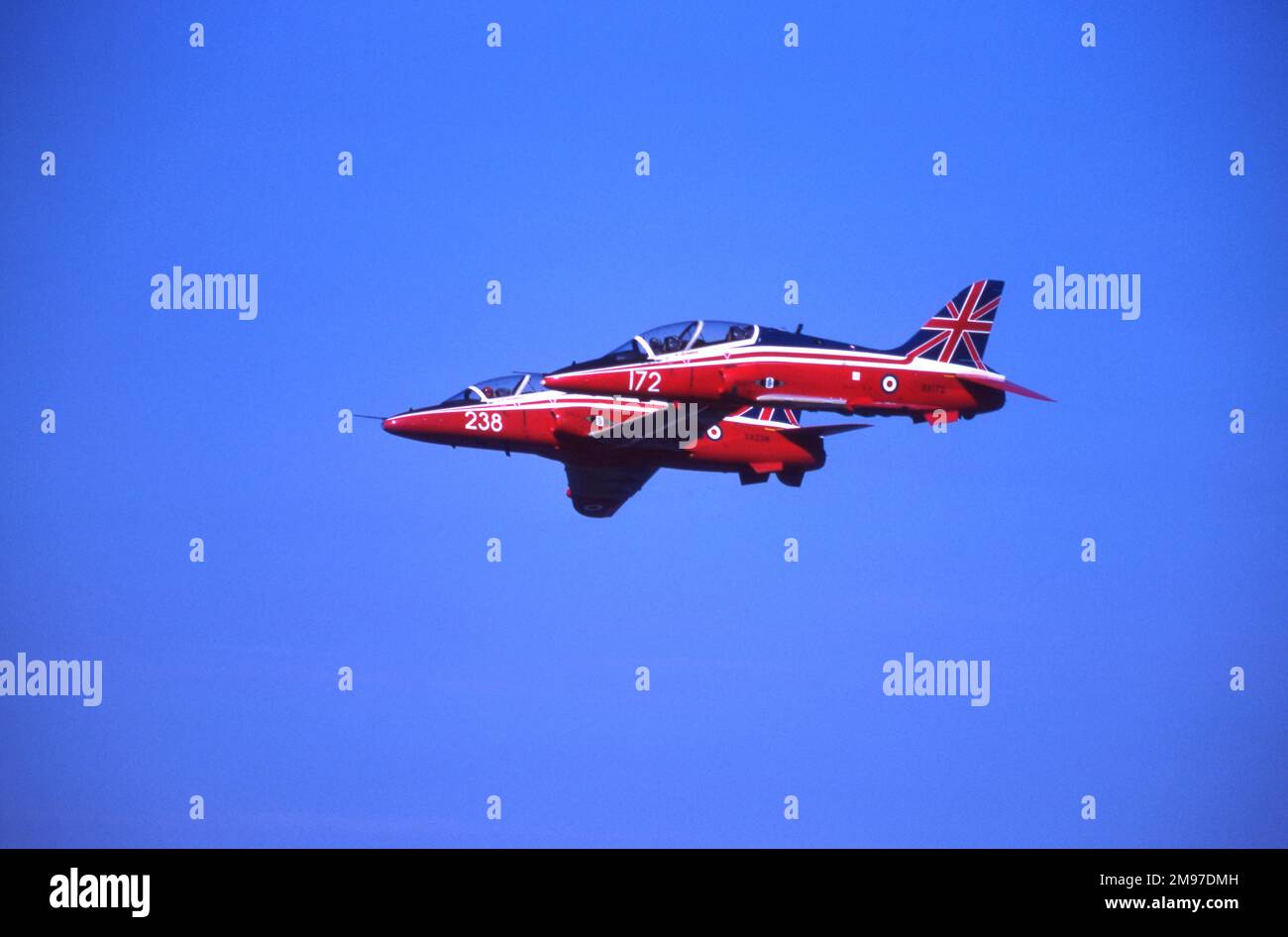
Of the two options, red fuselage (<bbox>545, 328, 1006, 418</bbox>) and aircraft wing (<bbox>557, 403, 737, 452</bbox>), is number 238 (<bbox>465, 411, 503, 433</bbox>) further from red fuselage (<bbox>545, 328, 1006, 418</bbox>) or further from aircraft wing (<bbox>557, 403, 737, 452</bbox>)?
red fuselage (<bbox>545, 328, 1006, 418</bbox>)

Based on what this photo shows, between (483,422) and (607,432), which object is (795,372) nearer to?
(607,432)

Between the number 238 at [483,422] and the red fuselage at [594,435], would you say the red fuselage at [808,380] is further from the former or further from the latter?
the number 238 at [483,422]

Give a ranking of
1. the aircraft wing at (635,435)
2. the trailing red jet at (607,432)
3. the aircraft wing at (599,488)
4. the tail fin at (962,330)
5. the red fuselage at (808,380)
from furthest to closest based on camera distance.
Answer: the aircraft wing at (599,488)
the trailing red jet at (607,432)
the aircraft wing at (635,435)
the tail fin at (962,330)
the red fuselage at (808,380)

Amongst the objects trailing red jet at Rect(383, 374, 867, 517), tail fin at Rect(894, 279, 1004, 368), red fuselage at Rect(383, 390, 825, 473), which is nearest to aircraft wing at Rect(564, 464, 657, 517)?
trailing red jet at Rect(383, 374, 867, 517)

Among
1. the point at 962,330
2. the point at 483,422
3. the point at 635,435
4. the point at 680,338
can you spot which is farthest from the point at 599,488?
the point at 962,330

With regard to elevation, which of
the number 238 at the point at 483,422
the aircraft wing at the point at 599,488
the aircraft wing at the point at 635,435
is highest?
the number 238 at the point at 483,422

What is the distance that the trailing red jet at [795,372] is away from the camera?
5422 cm

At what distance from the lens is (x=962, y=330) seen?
56.3 m

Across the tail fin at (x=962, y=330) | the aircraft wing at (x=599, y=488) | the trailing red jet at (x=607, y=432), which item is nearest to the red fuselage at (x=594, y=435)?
the trailing red jet at (x=607, y=432)

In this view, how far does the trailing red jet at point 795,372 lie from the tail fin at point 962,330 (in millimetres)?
39

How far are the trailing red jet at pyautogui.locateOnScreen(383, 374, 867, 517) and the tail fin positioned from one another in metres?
4.43

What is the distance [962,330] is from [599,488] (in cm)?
1294
